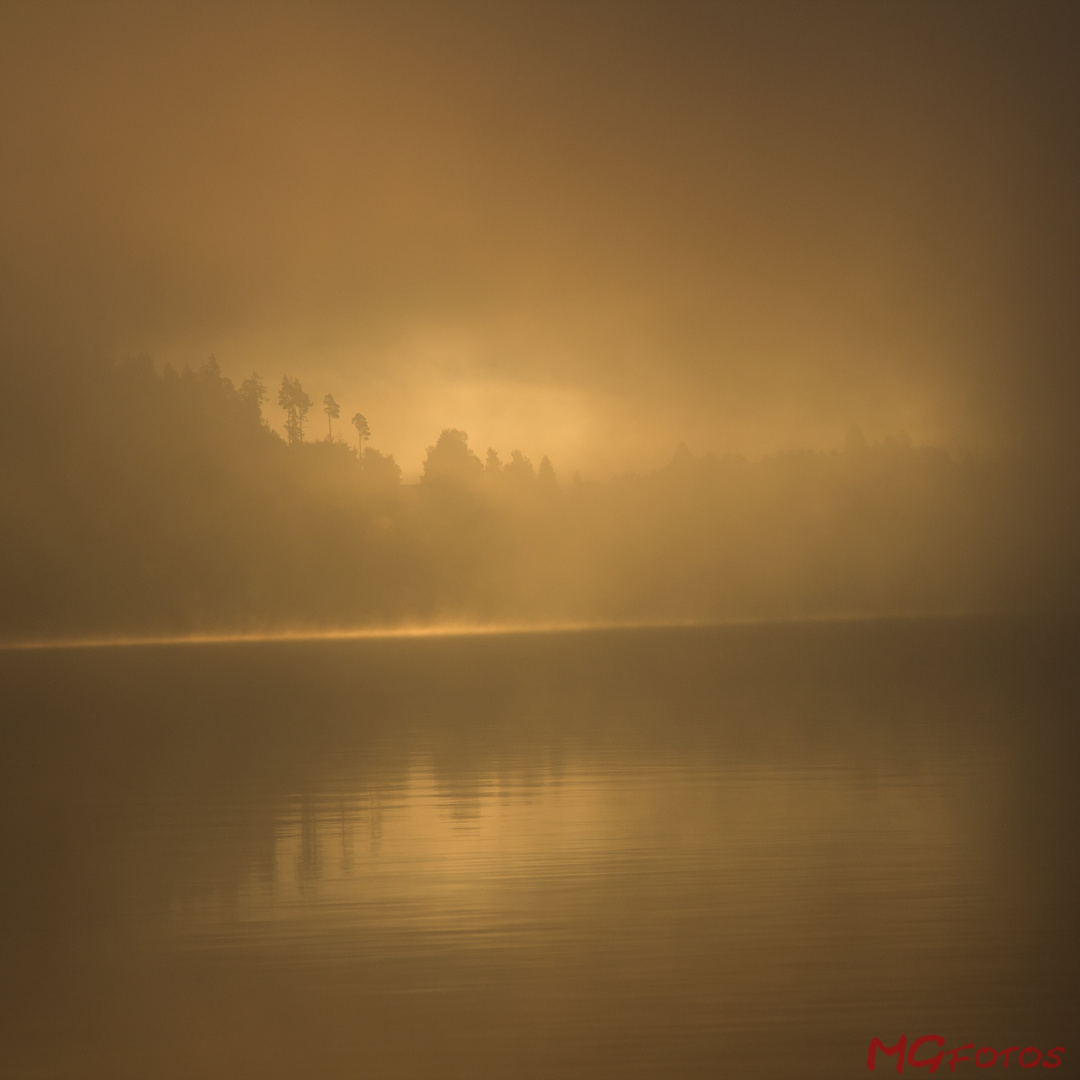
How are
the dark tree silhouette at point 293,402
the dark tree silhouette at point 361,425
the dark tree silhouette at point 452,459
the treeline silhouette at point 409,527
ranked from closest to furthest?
the dark tree silhouette at point 361,425 → the dark tree silhouette at point 293,402 → the treeline silhouette at point 409,527 → the dark tree silhouette at point 452,459

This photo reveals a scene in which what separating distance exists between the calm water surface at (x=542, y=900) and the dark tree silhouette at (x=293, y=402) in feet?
153

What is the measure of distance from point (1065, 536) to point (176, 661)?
6535cm

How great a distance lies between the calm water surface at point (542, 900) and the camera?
161 inches

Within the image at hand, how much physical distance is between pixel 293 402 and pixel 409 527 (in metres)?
25.7

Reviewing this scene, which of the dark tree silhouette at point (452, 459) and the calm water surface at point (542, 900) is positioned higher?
the dark tree silhouette at point (452, 459)

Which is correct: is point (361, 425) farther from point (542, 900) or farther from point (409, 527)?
point (542, 900)

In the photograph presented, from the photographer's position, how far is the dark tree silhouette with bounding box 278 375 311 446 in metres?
59.2

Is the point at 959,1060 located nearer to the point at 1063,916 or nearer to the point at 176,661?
the point at 1063,916

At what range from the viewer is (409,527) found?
8688cm

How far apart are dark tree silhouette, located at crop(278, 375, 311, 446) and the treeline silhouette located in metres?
0.55
